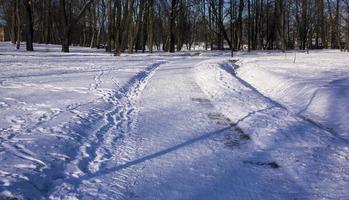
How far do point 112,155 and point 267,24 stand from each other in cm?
6619

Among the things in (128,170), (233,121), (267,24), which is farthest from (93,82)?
(267,24)

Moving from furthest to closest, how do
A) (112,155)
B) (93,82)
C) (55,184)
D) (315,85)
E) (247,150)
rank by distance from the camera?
(93,82)
(315,85)
(247,150)
(112,155)
(55,184)

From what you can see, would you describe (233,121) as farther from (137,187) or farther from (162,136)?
(137,187)

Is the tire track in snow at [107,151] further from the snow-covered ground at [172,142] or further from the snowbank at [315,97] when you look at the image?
the snowbank at [315,97]

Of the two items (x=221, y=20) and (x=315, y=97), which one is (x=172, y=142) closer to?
(x=315, y=97)

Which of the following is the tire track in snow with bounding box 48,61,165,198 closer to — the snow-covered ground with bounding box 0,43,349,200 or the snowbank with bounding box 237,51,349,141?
the snow-covered ground with bounding box 0,43,349,200

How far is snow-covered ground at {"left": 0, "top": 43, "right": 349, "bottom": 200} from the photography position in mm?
5445

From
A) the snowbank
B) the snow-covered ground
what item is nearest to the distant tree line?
the snowbank

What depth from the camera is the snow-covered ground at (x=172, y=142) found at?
5445 millimetres

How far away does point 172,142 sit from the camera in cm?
761

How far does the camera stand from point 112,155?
21.8ft

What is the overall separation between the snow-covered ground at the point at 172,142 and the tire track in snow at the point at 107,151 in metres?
0.02

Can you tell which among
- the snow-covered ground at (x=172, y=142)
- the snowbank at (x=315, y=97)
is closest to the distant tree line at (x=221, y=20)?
the snowbank at (x=315, y=97)

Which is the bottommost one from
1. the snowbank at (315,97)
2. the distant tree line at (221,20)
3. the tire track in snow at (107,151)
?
the tire track in snow at (107,151)
